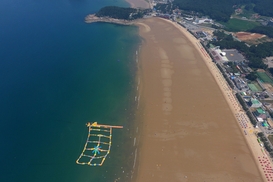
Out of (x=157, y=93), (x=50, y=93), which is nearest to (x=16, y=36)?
(x=50, y=93)

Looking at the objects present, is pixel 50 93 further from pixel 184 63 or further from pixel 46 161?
pixel 184 63

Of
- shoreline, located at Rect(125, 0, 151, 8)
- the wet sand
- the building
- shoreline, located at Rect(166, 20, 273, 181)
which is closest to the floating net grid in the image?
the wet sand

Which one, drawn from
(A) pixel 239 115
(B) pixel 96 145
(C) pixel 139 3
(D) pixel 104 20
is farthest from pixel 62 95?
(C) pixel 139 3

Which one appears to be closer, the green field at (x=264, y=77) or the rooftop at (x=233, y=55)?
the green field at (x=264, y=77)

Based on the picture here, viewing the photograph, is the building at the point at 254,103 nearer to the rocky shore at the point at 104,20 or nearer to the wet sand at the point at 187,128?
the wet sand at the point at 187,128

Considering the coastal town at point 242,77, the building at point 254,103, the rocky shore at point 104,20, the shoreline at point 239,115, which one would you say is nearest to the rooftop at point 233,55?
the coastal town at point 242,77

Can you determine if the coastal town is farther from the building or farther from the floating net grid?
the floating net grid
